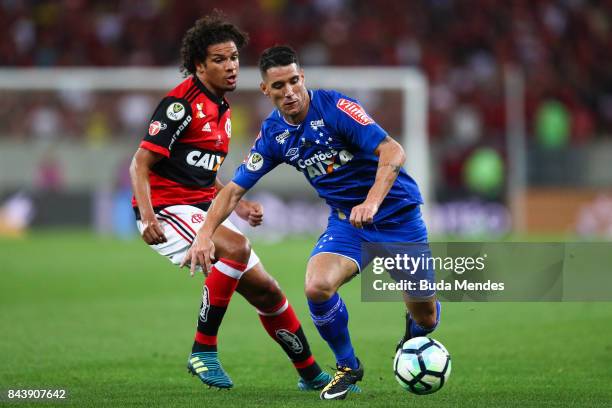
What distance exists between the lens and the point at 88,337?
877cm

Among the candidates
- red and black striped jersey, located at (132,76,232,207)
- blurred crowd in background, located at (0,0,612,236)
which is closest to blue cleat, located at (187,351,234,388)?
red and black striped jersey, located at (132,76,232,207)

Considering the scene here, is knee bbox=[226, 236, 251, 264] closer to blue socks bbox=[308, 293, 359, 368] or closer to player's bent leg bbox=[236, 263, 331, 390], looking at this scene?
player's bent leg bbox=[236, 263, 331, 390]

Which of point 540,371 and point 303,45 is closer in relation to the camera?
point 540,371

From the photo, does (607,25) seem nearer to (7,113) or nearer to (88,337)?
(7,113)

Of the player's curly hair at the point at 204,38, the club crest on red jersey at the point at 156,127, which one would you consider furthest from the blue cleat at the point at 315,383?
the player's curly hair at the point at 204,38

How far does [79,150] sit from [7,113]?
157cm

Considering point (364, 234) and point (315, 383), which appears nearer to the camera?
point (364, 234)

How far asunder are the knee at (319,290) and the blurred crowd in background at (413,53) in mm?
15285

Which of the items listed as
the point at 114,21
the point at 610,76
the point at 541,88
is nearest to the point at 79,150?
the point at 114,21

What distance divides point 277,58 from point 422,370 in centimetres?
190

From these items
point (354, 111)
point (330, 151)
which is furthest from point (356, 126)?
point (330, 151)

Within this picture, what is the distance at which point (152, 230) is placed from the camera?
245 inches

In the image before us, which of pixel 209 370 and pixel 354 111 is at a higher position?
pixel 354 111

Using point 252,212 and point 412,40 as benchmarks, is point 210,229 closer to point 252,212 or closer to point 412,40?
point 252,212
